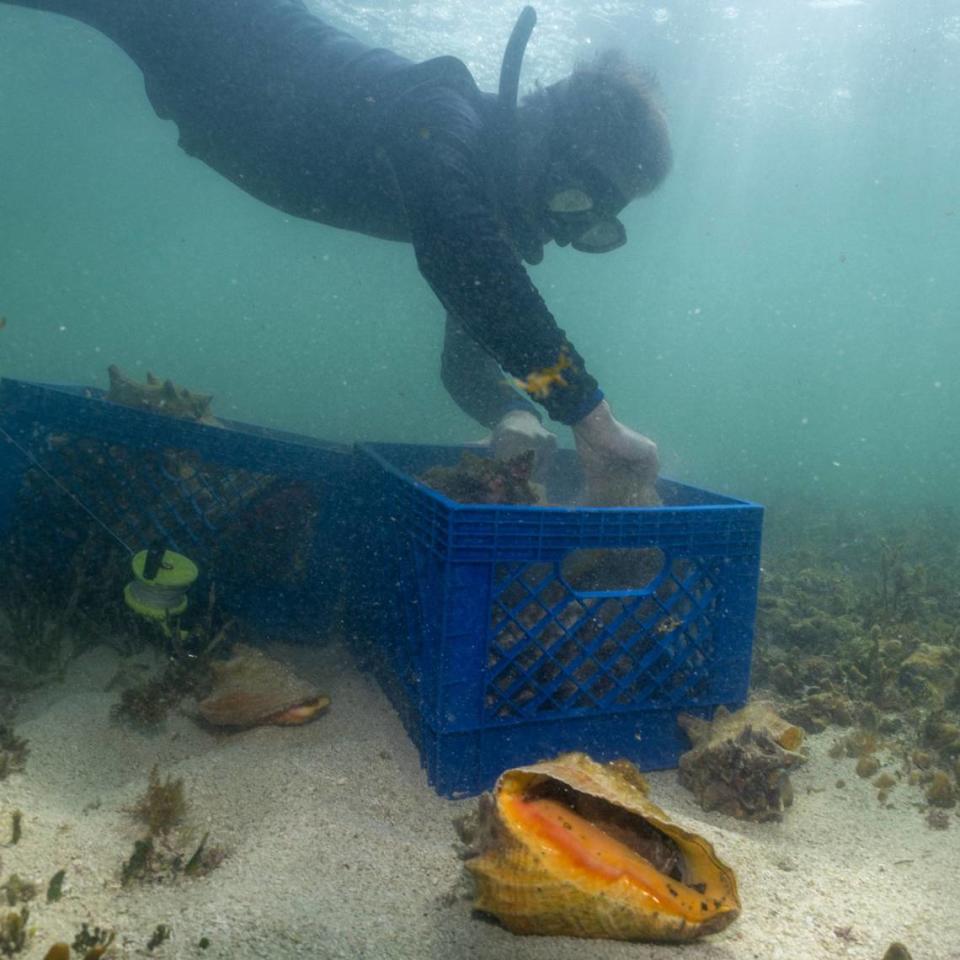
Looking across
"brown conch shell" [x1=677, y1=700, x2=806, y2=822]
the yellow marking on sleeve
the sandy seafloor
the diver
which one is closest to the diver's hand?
the diver

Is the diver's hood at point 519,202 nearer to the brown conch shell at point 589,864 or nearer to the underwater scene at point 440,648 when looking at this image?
the underwater scene at point 440,648

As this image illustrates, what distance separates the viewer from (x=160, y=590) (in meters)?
3.47

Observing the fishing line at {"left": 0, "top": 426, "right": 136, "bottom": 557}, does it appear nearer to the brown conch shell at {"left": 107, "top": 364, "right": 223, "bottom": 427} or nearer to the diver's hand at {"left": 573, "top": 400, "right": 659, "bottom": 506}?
the brown conch shell at {"left": 107, "top": 364, "right": 223, "bottom": 427}

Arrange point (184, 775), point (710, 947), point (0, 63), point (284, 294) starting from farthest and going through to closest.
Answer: point (284, 294), point (0, 63), point (184, 775), point (710, 947)

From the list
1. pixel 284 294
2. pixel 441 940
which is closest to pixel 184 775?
pixel 441 940

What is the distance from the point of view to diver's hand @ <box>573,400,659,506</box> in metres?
3.38

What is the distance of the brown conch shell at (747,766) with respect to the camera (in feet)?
9.02

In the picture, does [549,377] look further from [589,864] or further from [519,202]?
[589,864]

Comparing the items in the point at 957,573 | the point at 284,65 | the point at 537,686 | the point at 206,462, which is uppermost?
the point at 284,65

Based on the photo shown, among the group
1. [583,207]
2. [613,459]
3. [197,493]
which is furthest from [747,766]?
[583,207]

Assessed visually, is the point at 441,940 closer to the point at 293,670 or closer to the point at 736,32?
the point at 293,670

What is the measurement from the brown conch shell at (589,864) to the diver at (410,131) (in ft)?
5.98

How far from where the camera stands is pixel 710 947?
Answer: 1898 mm

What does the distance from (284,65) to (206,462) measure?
2.57 m
